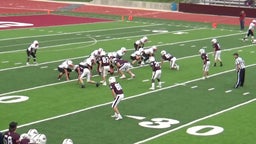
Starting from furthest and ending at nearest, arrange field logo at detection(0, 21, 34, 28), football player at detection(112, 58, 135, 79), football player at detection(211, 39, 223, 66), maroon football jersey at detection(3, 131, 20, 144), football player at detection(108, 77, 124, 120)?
1. field logo at detection(0, 21, 34, 28)
2. football player at detection(211, 39, 223, 66)
3. football player at detection(112, 58, 135, 79)
4. football player at detection(108, 77, 124, 120)
5. maroon football jersey at detection(3, 131, 20, 144)

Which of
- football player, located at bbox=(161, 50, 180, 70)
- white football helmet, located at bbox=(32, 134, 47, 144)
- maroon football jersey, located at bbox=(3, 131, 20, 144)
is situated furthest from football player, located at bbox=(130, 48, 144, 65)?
white football helmet, located at bbox=(32, 134, 47, 144)

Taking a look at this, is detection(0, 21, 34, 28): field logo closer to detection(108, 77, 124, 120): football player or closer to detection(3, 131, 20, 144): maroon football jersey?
detection(108, 77, 124, 120): football player

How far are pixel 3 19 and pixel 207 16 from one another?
18.2m

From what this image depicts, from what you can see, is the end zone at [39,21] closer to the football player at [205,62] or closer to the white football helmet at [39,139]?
the football player at [205,62]

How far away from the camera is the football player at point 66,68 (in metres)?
23.4

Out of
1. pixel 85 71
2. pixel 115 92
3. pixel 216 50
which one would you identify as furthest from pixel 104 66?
pixel 216 50

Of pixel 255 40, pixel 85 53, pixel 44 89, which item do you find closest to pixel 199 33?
pixel 255 40

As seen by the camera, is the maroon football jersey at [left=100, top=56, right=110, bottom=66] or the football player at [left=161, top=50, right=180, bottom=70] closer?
the maroon football jersey at [left=100, top=56, right=110, bottom=66]

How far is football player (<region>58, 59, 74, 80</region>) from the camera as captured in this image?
23.4 meters

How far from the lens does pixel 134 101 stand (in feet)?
67.3

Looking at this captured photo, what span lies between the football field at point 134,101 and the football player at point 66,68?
315 millimetres

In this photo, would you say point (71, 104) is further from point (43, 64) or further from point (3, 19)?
point (3, 19)

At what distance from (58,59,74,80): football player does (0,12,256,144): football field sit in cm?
32

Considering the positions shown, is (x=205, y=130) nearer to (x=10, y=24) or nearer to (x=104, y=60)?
(x=104, y=60)
